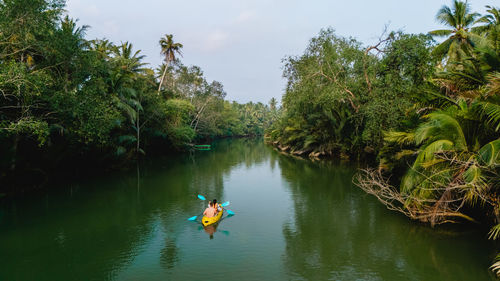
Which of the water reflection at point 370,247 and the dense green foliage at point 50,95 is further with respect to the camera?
the dense green foliage at point 50,95

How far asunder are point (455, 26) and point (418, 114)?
18.3 metres

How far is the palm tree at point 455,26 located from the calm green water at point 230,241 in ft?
52.2

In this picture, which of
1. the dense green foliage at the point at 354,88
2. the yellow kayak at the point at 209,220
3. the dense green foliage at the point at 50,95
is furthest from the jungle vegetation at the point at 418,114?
the dense green foliage at the point at 50,95

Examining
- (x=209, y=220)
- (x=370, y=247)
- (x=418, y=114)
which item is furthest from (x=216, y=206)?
(x=418, y=114)

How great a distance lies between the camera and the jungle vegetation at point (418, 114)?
300 inches

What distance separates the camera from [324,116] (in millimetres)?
29469

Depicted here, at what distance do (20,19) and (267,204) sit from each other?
12.4 meters

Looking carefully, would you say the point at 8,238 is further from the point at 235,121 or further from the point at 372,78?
the point at 235,121

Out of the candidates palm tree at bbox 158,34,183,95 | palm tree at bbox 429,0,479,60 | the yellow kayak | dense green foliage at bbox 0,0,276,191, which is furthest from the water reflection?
palm tree at bbox 158,34,183,95

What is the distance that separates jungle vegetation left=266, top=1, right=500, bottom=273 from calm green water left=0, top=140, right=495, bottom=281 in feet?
3.26

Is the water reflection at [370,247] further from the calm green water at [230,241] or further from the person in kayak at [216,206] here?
the person in kayak at [216,206]

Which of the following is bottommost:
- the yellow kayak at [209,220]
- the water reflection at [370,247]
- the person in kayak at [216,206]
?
the water reflection at [370,247]

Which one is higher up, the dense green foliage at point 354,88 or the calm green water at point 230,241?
the dense green foliage at point 354,88

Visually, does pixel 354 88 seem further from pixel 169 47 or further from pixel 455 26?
pixel 169 47
